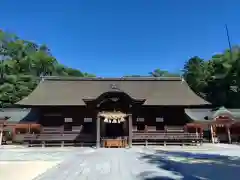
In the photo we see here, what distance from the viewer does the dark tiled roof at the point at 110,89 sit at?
82.3 feet

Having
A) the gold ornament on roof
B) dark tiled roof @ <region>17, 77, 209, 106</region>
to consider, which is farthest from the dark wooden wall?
the gold ornament on roof

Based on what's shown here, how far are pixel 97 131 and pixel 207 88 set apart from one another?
105 feet

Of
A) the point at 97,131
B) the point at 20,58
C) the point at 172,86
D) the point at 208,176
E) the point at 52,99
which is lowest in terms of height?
the point at 208,176

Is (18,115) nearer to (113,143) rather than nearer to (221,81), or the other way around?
(113,143)

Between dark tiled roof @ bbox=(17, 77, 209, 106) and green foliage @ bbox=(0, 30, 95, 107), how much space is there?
13.8 m

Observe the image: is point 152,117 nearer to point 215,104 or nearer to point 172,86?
point 172,86

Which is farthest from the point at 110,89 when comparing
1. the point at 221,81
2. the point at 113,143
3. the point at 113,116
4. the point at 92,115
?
the point at 221,81

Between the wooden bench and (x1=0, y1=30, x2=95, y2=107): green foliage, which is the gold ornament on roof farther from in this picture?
(x1=0, y1=30, x2=95, y2=107): green foliage

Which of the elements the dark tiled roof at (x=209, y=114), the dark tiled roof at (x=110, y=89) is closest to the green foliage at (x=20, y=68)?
the dark tiled roof at (x=110, y=89)

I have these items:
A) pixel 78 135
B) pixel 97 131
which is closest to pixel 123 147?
pixel 97 131

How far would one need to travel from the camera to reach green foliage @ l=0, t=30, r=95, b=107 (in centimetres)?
4084

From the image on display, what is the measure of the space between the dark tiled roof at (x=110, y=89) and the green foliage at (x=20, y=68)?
542 inches

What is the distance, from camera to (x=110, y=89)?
25281mm

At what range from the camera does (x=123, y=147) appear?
21984 millimetres
